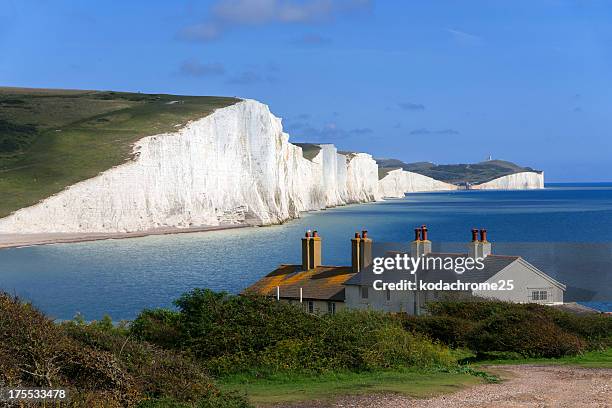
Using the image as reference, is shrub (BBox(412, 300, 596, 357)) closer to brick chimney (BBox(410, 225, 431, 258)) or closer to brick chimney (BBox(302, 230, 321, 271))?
brick chimney (BBox(410, 225, 431, 258))

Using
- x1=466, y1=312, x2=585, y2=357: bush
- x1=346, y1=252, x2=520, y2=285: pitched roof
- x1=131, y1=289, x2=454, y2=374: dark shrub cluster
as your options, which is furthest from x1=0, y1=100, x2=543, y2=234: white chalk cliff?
x1=466, y1=312, x2=585, y2=357: bush

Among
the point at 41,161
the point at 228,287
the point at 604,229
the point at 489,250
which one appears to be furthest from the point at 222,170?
the point at 489,250

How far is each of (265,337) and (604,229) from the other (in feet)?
329

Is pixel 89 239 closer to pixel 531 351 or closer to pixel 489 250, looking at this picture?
pixel 489 250

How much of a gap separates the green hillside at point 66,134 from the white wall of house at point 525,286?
7450cm

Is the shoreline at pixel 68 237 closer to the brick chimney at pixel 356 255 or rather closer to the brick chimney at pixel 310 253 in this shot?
the brick chimney at pixel 310 253

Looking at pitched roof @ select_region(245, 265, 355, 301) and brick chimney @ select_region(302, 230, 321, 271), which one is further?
brick chimney @ select_region(302, 230, 321, 271)

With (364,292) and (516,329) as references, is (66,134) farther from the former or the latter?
(516,329)

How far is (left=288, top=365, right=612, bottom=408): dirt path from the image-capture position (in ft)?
48.5

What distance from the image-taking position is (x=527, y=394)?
15.8 meters

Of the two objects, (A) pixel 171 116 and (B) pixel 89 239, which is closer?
(B) pixel 89 239

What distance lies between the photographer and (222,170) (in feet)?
390

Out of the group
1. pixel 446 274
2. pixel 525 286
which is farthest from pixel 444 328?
pixel 525 286

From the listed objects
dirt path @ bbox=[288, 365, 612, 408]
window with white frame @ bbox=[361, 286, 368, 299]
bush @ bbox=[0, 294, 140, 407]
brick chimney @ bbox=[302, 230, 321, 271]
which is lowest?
dirt path @ bbox=[288, 365, 612, 408]
